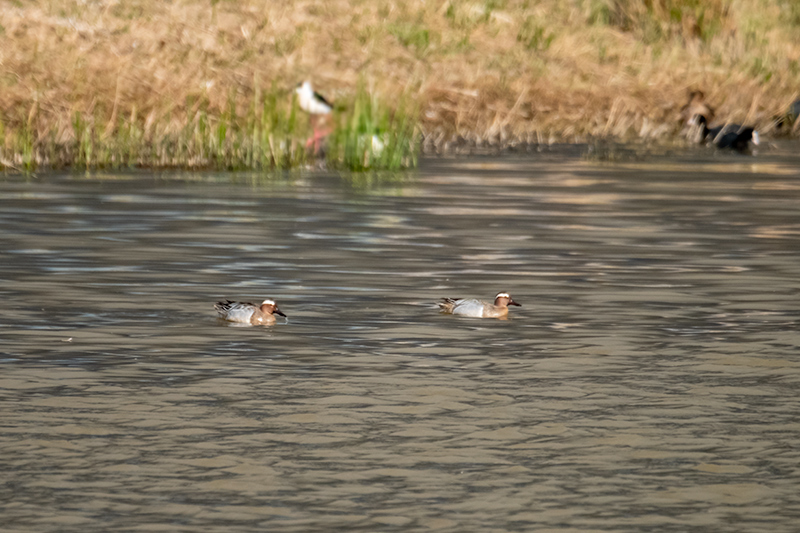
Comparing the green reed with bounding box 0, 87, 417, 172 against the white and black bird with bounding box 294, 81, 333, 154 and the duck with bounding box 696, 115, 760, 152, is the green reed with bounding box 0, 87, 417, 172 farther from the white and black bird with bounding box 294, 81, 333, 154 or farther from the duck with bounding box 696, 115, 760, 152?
the duck with bounding box 696, 115, 760, 152

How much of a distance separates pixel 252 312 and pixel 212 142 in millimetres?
13114

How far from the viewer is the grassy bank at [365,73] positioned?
78.4 feet

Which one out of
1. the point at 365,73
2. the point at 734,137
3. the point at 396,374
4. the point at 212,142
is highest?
the point at 365,73

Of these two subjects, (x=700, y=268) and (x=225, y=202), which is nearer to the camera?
(x=700, y=268)

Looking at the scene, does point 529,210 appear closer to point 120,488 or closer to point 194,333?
point 194,333

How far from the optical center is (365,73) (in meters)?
33.8

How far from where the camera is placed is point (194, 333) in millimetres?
10641

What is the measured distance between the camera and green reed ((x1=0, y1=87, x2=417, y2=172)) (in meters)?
23.3

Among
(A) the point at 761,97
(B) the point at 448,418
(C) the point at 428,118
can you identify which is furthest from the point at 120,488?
(A) the point at 761,97

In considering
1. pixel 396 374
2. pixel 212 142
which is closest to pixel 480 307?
pixel 396 374

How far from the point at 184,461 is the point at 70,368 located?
2.33m

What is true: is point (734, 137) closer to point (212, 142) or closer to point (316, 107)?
point (316, 107)

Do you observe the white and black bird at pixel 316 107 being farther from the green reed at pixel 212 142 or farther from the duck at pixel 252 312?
the duck at pixel 252 312

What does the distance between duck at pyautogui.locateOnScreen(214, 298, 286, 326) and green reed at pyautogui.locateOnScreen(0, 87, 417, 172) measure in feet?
40.4
